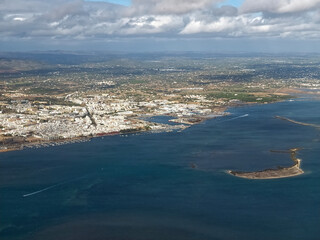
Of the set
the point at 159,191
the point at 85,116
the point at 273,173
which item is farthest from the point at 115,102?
the point at 159,191

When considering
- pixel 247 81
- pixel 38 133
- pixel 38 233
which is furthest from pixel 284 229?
pixel 247 81

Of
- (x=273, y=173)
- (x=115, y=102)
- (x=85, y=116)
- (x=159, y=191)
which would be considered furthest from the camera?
(x=115, y=102)

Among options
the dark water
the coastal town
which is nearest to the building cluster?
the coastal town

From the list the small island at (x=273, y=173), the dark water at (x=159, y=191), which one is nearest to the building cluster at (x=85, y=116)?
the dark water at (x=159, y=191)

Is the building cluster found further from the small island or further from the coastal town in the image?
the small island

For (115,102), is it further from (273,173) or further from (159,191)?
(159,191)

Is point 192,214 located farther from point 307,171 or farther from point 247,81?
point 247,81

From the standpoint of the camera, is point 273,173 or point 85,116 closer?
point 273,173

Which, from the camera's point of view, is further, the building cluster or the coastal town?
the coastal town
